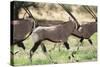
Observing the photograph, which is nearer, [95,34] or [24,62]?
[24,62]

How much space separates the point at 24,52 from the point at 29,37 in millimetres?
168

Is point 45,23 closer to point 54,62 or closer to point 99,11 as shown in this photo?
point 54,62

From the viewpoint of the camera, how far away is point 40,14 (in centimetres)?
216

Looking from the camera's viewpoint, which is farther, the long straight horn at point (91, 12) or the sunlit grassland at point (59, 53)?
the long straight horn at point (91, 12)

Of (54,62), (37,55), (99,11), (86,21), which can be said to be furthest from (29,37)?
(99,11)

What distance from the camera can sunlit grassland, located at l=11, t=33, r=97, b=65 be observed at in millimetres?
2100

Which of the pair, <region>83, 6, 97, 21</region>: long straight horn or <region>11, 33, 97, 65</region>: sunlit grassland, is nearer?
<region>11, 33, 97, 65</region>: sunlit grassland

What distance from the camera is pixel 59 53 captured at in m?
2.24

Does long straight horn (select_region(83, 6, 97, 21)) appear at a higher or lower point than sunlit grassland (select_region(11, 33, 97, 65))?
higher

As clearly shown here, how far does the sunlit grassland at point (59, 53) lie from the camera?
2.10 meters

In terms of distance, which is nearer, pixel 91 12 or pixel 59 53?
pixel 59 53

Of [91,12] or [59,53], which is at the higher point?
[91,12]
